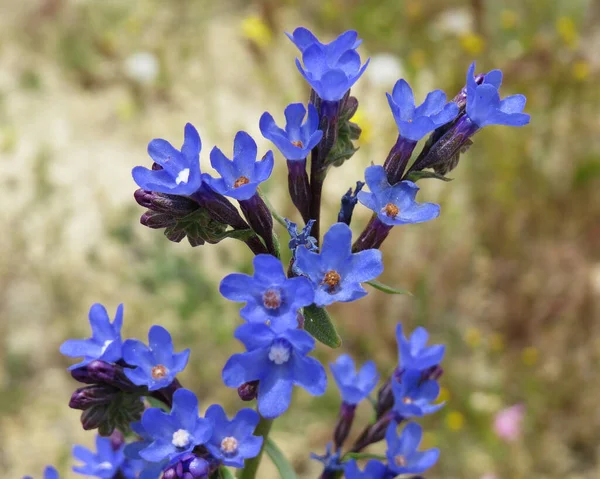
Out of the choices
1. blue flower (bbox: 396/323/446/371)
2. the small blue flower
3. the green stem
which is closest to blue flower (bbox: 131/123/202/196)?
the small blue flower

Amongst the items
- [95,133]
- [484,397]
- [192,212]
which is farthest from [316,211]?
[95,133]

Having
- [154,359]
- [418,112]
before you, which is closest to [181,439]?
[154,359]

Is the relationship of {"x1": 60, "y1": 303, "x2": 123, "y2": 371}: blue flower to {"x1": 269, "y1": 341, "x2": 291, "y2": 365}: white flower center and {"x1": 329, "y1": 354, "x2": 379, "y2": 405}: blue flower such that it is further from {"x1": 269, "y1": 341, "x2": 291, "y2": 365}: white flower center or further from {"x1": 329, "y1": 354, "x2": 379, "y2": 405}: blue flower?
{"x1": 329, "y1": 354, "x2": 379, "y2": 405}: blue flower

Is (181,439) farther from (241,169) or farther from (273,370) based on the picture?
(241,169)

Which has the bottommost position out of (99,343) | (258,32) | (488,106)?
(99,343)

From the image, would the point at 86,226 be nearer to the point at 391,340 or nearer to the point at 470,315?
the point at 391,340

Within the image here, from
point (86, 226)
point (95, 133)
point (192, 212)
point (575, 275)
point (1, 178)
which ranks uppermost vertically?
point (95, 133)
